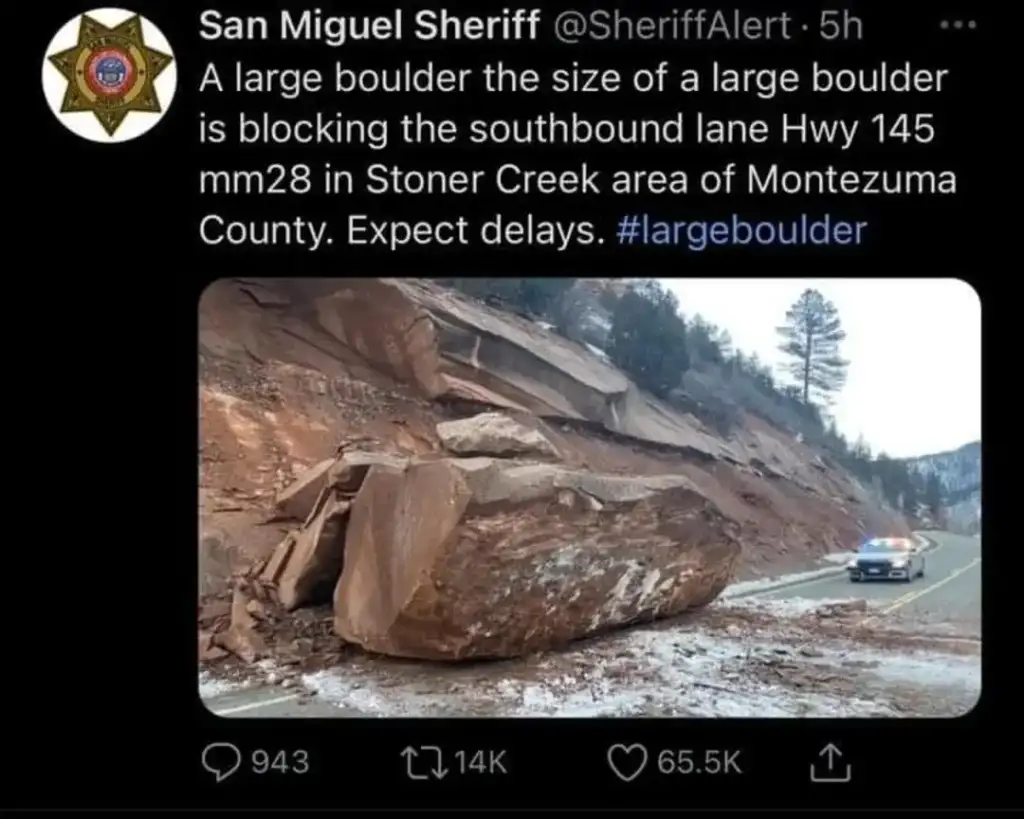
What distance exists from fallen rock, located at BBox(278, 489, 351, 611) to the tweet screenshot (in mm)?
18

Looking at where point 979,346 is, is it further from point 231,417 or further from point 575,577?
point 231,417

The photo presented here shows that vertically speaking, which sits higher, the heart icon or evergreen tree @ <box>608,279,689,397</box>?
evergreen tree @ <box>608,279,689,397</box>

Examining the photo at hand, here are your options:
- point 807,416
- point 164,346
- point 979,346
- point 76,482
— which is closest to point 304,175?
point 164,346

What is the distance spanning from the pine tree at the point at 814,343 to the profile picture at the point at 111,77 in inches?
79.3

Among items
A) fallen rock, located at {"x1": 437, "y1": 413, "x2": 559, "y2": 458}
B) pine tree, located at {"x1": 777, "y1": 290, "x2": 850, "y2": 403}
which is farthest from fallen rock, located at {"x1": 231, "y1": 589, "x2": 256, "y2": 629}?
pine tree, located at {"x1": 777, "y1": 290, "x2": 850, "y2": 403}

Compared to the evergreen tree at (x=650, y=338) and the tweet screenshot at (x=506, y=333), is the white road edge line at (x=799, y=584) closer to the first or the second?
the tweet screenshot at (x=506, y=333)

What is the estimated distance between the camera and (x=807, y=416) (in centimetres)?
203

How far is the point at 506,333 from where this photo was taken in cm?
203

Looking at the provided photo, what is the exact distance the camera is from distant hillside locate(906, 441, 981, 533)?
6.51 ft

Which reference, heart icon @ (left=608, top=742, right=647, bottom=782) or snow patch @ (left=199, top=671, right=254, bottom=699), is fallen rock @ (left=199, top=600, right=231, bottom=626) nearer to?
snow patch @ (left=199, top=671, right=254, bottom=699)

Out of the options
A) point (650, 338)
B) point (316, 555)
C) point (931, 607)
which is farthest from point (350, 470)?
point (931, 607)

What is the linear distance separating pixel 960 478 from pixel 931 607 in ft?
1.36

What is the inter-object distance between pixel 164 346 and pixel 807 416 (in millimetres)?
1996

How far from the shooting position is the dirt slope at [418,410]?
201cm
